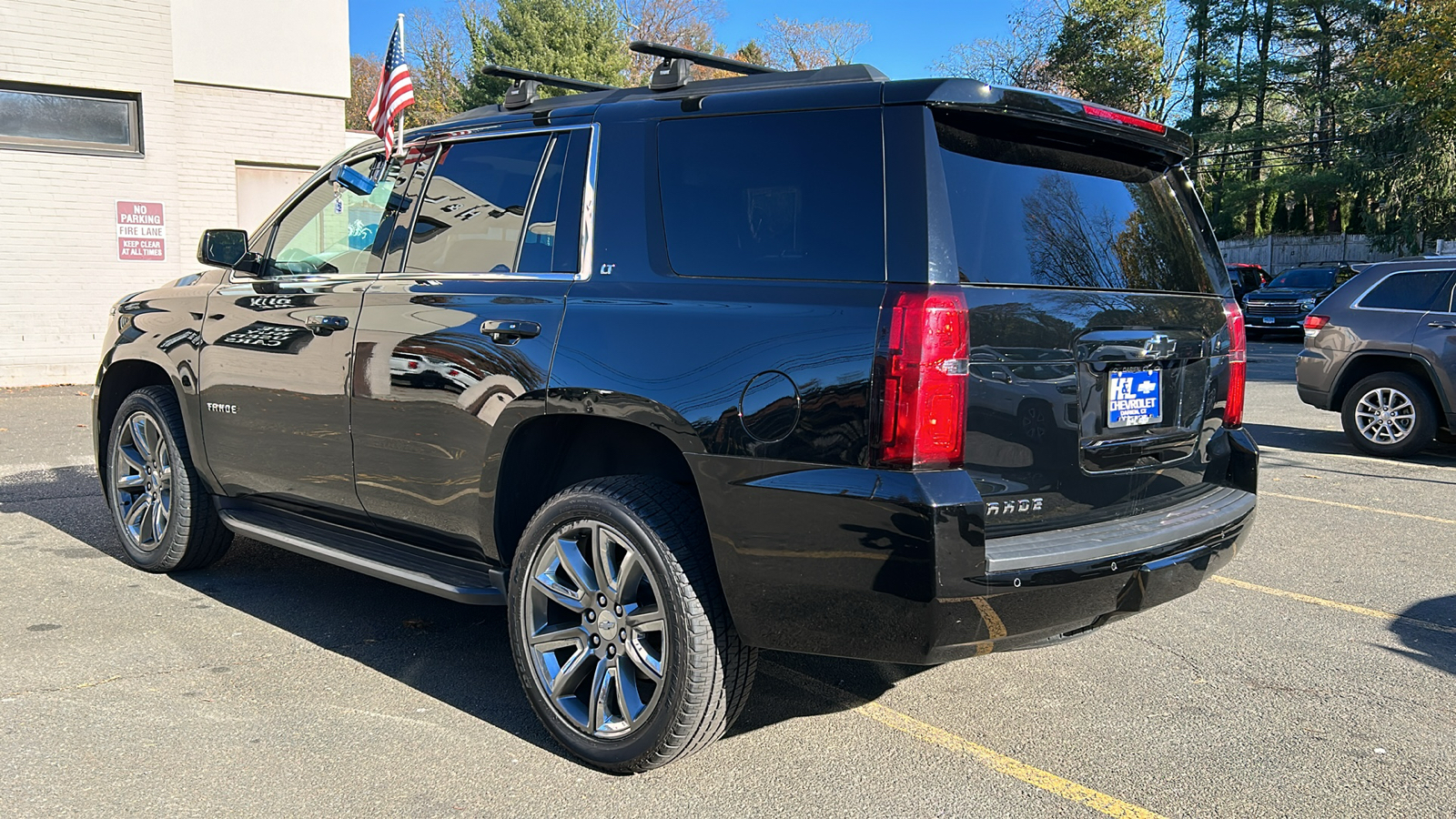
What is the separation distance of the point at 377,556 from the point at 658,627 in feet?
4.51

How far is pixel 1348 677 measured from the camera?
4184mm

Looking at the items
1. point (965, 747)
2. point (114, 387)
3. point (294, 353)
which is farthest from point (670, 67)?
point (114, 387)

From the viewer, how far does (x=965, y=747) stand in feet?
11.7

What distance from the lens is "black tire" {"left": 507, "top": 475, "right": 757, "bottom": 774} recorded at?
315 centimetres

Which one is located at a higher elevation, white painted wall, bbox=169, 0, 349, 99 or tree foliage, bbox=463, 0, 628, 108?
tree foliage, bbox=463, 0, 628, 108

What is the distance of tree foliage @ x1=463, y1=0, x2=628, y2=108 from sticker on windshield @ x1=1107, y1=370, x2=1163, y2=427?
31489mm

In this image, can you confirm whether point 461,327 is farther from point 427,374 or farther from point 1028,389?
point 1028,389

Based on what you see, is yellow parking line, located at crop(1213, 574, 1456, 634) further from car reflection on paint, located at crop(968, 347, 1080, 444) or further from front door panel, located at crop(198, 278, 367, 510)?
front door panel, located at crop(198, 278, 367, 510)

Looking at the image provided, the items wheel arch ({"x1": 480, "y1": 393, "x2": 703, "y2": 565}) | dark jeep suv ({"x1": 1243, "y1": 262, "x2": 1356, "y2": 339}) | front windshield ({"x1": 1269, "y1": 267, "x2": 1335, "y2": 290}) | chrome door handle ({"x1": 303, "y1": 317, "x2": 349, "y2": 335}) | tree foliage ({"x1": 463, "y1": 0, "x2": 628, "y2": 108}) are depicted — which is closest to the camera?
wheel arch ({"x1": 480, "y1": 393, "x2": 703, "y2": 565})

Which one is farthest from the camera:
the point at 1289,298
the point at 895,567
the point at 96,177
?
the point at 1289,298

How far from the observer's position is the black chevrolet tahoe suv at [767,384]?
290cm

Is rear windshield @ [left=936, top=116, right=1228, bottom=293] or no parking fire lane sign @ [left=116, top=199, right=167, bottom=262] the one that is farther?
no parking fire lane sign @ [left=116, top=199, right=167, bottom=262]

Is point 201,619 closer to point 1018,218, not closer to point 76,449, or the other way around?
point 1018,218

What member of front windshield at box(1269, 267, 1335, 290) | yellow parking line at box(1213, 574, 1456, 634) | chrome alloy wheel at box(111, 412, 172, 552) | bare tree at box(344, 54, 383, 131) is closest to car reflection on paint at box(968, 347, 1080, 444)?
yellow parking line at box(1213, 574, 1456, 634)
